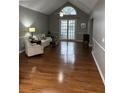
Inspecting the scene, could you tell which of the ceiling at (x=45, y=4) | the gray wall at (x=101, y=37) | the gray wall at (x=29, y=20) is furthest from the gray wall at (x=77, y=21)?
the gray wall at (x=101, y=37)

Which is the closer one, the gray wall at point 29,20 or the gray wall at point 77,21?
the gray wall at point 29,20

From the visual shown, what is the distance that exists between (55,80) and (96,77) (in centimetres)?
117

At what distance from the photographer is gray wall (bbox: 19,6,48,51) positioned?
809 cm

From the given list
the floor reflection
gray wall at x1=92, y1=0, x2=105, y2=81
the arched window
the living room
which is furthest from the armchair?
the arched window

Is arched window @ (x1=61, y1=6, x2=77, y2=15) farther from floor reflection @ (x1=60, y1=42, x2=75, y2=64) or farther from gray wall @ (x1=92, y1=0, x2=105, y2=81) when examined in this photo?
gray wall @ (x1=92, y1=0, x2=105, y2=81)

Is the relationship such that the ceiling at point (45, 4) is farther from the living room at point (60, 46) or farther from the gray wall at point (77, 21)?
the gray wall at point (77, 21)

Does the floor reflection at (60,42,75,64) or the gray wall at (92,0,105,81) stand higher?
the gray wall at (92,0,105,81)

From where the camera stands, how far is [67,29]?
14.2m

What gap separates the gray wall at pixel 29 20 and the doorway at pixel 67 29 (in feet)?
5.50

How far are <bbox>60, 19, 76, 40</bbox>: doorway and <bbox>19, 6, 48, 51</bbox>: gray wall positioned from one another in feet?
5.50

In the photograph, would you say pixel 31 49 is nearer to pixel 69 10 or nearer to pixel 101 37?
pixel 101 37

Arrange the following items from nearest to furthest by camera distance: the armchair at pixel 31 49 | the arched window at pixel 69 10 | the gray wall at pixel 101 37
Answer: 1. the gray wall at pixel 101 37
2. the armchair at pixel 31 49
3. the arched window at pixel 69 10

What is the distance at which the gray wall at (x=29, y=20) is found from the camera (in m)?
8.09
